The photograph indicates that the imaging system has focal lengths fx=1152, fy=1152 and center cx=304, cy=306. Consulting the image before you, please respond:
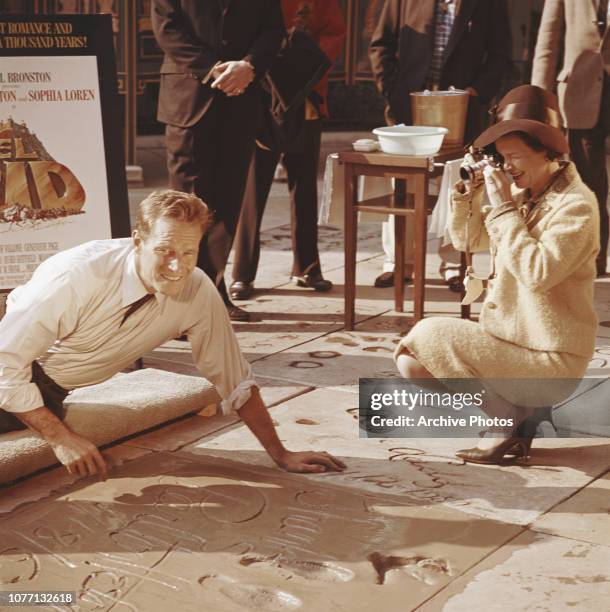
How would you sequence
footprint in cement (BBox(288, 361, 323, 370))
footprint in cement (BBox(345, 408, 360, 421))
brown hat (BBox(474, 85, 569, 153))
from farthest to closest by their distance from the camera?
footprint in cement (BBox(288, 361, 323, 370))
footprint in cement (BBox(345, 408, 360, 421))
brown hat (BBox(474, 85, 569, 153))

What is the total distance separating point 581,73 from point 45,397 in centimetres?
341

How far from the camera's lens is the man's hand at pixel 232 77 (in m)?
4.85

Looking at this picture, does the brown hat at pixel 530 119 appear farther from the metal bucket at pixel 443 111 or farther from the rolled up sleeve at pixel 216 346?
the metal bucket at pixel 443 111

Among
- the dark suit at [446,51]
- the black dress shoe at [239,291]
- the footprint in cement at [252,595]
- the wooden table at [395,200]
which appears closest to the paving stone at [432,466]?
the footprint in cement at [252,595]

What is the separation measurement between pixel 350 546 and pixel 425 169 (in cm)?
217

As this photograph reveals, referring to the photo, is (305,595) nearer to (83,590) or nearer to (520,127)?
(83,590)

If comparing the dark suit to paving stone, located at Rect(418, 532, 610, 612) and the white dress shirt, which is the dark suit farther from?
paving stone, located at Rect(418, 532, 610, 612)

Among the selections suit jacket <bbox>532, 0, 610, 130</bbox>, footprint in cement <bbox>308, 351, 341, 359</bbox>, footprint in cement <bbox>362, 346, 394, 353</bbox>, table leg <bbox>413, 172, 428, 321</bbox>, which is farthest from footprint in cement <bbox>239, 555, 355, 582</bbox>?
suit jacket <bbox>532, 0, 610, 130</bbox>

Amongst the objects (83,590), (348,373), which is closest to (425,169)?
(348,373)

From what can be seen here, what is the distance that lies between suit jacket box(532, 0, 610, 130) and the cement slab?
10.0 ft

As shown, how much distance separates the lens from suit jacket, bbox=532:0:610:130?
18.4ft

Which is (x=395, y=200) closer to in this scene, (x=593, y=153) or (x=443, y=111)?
(x=443, y=111)

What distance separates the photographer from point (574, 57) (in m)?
5.67

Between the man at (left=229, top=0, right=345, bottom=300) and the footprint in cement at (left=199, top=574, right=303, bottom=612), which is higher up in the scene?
the man at (left=229, top=0, right=345, bottom=300)
